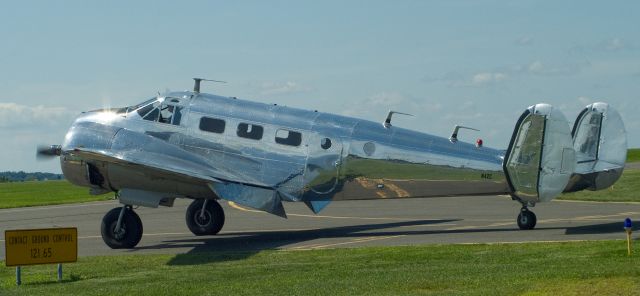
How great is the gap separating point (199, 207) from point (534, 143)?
36.4 ft

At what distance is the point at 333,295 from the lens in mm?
15617

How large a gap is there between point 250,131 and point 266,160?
3.13 feet

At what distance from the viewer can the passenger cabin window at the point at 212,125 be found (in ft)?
89.0

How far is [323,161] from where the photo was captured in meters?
26.4

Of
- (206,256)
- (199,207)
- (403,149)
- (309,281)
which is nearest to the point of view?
(309,281)

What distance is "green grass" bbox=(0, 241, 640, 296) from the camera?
51.9ft

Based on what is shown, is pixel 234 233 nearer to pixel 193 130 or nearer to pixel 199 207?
pixel 199 207

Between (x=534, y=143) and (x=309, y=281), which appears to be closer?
(x=309, y=281)

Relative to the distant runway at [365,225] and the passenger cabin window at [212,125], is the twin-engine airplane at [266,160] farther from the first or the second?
the distant runway at [365,225]

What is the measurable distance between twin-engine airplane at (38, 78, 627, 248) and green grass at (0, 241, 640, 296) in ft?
9.87

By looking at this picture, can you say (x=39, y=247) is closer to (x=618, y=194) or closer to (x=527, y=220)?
(x=527, y=220)

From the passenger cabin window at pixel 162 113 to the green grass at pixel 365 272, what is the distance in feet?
16.1

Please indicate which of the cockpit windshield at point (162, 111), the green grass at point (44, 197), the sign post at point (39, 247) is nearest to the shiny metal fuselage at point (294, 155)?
the cockpit windshield at point (162, 111)

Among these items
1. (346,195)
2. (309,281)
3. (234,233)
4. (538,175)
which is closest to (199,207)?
(234,233)
